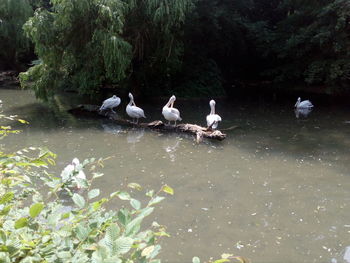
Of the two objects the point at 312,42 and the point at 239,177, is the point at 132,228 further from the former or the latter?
the point at 312,42

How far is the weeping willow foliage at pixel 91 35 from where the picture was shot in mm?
11562

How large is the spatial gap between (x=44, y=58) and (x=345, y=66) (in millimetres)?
11482

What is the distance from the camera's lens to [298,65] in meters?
17.0

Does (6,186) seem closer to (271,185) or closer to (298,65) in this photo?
(271,185)

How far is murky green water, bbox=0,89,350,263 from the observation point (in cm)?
434

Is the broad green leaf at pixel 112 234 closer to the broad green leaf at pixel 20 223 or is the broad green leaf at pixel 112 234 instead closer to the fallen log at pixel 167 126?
the broad green leaf at pixel 20 223

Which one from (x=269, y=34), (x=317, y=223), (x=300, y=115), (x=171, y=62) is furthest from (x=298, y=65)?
(x=317, y=223)

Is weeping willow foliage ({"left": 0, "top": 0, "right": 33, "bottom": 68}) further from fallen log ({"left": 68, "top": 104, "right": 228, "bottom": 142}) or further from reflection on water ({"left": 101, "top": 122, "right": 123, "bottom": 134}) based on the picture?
reflection on water ({"left": 101, "top": 122, "right": 123, "bottom": 134})

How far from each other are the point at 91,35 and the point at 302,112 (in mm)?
8014

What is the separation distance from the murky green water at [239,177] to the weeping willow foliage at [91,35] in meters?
1.81

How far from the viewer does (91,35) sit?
41.2 ft

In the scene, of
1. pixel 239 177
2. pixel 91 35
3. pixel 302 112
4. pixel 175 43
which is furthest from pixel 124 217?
pixel 175 43

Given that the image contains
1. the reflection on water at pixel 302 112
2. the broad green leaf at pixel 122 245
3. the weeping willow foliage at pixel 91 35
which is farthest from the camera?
the reflection on water at pixel 302 112

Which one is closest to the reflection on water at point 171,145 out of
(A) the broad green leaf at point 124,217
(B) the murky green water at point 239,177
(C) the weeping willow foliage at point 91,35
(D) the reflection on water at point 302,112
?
(B) the murky green water at point 239,177
